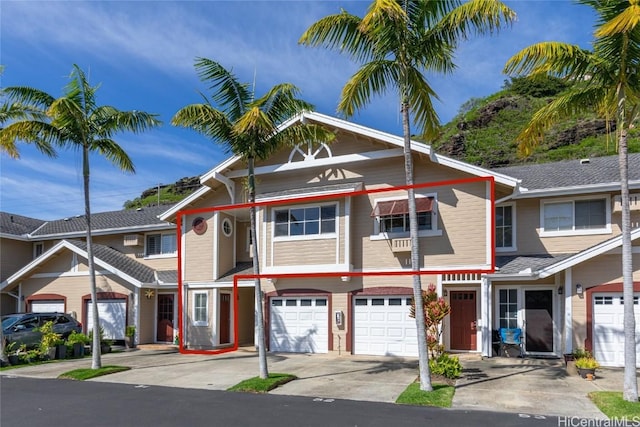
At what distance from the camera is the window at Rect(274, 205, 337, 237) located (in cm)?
1828

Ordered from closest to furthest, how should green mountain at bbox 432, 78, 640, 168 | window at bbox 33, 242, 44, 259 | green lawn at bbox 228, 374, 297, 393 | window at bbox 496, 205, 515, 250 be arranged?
green lawn at bbox 228, 374, 297, 393 < window at bbox 496, 205, 515, 250 < window at bbox 33, 242, 44, 259 < green mountain at bbox 432, 78, 640, 168

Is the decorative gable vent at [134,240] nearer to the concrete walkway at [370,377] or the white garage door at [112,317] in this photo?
the white garage door at [112,317]

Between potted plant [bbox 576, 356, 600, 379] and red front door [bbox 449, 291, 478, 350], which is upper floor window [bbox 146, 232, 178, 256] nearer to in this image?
red front door [bbox 449, 291, 478, 350]

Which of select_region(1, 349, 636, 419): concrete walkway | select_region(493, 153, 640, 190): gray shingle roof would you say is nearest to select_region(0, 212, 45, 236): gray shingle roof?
select_region(1, 349, 636, 419): concrete walkway

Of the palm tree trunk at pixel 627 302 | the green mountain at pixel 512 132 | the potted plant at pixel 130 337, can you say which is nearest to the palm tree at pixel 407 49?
the palm tree trunk at pixel 627 302

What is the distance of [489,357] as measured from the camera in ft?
53.5

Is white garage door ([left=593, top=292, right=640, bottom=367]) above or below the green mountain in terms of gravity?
below

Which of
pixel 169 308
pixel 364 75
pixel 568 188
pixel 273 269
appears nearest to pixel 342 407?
pixel 364 75

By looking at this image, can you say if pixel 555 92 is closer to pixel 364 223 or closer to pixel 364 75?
pixel 364 223

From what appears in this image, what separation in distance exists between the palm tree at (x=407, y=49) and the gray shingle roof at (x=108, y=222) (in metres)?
13.8

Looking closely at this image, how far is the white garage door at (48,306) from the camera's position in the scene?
23.4m

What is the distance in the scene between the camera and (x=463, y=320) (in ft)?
57.4

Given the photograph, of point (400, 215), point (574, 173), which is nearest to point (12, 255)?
point (400, 215)

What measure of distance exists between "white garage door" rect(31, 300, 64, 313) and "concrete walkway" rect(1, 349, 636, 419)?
19.3 feet
